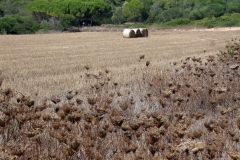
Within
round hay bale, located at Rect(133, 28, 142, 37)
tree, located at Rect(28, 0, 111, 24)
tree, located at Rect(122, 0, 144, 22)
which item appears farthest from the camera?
tree, located at Rect(122, 0, 144, 22)

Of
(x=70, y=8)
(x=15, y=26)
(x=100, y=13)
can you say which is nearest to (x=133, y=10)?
(x=100, y=13)

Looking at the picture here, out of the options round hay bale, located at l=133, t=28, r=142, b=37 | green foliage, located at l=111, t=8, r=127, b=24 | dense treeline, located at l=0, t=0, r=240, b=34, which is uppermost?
round hay bale, located at l=133, t=28, r=142, b=37

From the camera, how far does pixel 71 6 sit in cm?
8381

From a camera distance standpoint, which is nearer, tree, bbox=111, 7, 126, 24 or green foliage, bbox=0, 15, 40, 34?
green foliage, bbox=0, 15, 40, 34

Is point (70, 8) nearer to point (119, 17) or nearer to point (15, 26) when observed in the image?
point (119, 17)

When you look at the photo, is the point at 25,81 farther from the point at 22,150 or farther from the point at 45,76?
the point at 22,150

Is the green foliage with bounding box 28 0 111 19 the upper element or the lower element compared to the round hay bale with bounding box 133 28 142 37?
lower

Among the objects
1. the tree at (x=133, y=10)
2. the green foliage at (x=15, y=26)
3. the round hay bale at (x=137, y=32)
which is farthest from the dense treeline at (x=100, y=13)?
the round hay bale at (x=137, y=32)

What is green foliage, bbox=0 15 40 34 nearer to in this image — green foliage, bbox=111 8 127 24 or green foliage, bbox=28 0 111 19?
green foliage, bbox=28 0 111 19

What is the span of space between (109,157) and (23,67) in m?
9.09

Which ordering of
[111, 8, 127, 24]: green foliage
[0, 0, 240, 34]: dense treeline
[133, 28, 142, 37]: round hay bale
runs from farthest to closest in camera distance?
[111, 8, 127, 24]: green foliage, [0, 0, 240, 34]: dense treeline, [133, 28, 142, 37]: round hay bale

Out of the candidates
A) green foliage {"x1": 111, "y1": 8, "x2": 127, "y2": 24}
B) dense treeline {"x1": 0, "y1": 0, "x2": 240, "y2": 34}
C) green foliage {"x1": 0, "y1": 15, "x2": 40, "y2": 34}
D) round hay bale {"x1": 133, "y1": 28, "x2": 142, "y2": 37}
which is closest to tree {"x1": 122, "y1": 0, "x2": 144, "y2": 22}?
dense treeline {"x1": 0, "y1": 0, "x2": 240, "y2": 34}

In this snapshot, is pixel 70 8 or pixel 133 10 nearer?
pixel 70 8

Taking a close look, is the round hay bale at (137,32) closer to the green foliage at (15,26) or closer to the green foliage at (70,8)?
the green foliage at (15,26)
